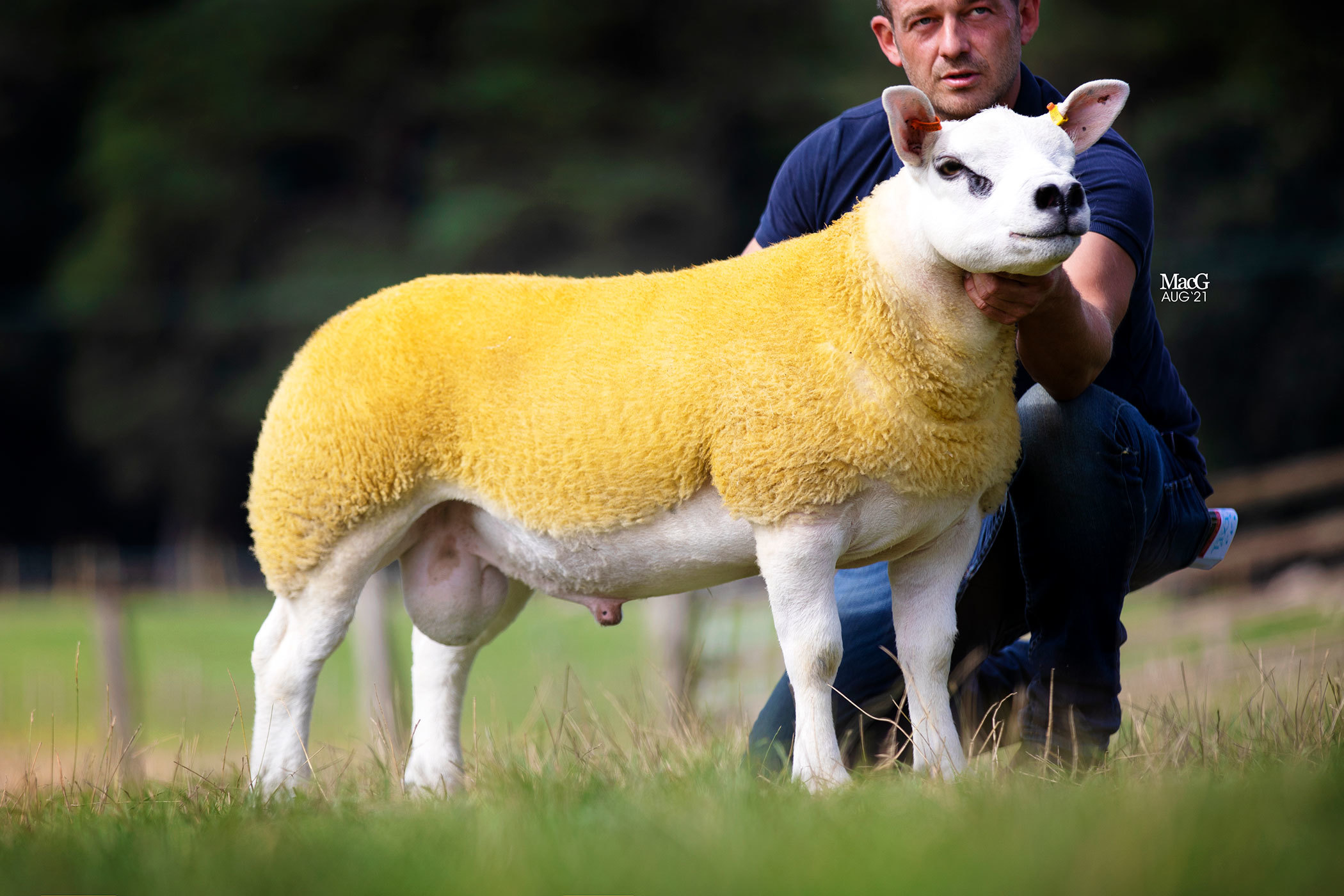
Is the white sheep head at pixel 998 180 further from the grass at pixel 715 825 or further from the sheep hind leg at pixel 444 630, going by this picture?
the sheep hind leg at pixel 444 630

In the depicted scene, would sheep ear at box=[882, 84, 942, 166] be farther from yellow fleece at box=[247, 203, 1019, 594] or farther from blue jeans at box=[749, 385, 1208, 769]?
blue jeans at box=[749, 385, 1208, 769]

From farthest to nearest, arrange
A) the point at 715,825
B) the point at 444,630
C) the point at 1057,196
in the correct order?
the point at 444,630, the point at 1057,196, the point at 715,825

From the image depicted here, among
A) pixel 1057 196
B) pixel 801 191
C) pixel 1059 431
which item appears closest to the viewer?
pixel 1057 196

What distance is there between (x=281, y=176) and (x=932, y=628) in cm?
1880

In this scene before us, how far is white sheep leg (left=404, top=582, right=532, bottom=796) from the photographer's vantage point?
3.24 m

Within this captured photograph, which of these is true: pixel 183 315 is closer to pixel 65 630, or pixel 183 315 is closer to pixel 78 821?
pixel 65 630

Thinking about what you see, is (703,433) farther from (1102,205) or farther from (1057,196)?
(1102,205)

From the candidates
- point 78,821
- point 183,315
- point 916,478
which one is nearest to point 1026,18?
point 916,478

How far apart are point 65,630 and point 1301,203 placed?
43.3 ft

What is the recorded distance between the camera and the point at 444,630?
10.1ft

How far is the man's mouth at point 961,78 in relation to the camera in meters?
2.89

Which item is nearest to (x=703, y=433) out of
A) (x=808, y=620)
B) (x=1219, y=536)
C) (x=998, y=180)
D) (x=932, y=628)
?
(x=808, y=620)

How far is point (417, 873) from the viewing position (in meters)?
1.92

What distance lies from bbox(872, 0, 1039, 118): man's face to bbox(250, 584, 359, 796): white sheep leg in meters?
1.75
